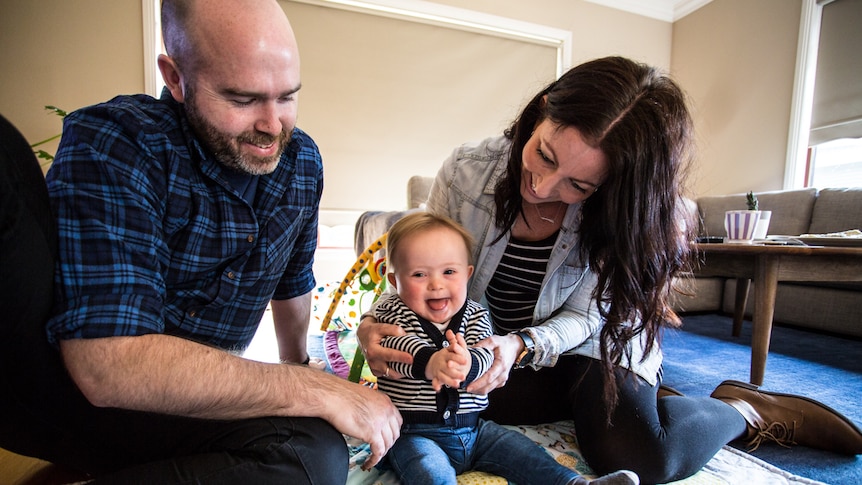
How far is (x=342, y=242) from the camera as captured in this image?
352 cm

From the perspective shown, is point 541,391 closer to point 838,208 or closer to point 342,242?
point 342,242

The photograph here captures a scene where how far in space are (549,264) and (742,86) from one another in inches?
165

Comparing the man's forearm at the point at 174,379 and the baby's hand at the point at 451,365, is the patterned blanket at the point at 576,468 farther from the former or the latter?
the man's forearm at the point at 174,379

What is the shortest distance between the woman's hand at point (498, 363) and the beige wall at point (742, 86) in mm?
3976

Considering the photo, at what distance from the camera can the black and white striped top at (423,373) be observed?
3.04ft

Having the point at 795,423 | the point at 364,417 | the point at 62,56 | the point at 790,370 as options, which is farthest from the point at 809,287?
the point at 62,56

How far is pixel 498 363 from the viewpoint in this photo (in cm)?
96

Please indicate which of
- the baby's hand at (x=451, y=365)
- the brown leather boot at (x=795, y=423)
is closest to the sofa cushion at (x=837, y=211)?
the brown leather boot at (x=795, y=423)

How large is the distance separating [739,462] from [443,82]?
152 inches

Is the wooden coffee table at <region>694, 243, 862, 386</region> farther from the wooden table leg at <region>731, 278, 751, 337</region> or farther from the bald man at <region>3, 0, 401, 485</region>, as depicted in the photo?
the bald man at <region>3, 0, 401, 485</region>

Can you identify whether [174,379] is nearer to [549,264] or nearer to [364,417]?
[364,417]

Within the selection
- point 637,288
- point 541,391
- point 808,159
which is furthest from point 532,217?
point 808,159

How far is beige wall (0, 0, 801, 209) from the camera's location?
10.2ft

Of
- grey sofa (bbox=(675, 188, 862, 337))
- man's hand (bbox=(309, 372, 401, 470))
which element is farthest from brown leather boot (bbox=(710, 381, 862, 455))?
grey sofa (bbox=(675, 188, 862, 337))
